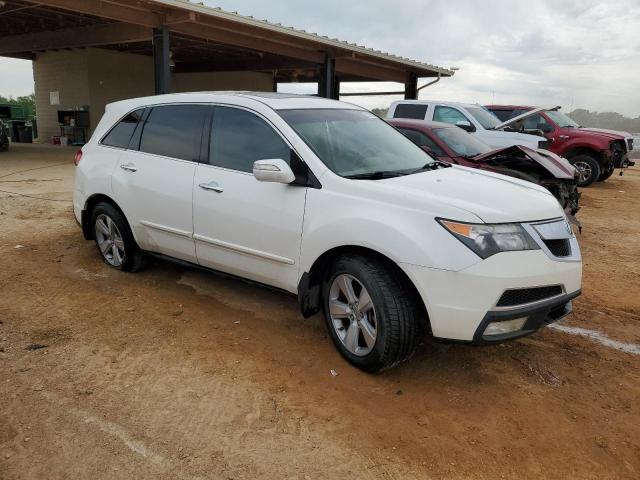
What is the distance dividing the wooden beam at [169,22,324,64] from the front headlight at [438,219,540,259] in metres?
11.3

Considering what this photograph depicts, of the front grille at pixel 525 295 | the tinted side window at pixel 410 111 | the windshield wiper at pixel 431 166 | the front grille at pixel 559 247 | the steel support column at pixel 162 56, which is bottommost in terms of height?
the front grille at pixel 525 295

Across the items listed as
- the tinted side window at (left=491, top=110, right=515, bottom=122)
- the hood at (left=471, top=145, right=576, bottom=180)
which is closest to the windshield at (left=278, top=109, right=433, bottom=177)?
the hood at (left=471, top=145, right=576, bottom=180)

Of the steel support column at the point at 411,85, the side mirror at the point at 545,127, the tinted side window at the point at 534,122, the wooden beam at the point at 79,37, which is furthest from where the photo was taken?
the steel support column at the point at 411,85

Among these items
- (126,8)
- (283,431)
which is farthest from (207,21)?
(283,431)

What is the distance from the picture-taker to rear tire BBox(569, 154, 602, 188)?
12.6m

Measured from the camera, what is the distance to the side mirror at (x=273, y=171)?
351 centimetres

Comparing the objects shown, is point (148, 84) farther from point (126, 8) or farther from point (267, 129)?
point (267, 129)

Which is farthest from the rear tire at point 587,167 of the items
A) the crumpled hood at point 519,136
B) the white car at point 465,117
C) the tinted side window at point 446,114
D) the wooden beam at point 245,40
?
the wooden beam at point 245,40

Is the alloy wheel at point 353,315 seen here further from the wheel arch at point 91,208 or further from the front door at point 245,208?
the wheel arch at point 91,208

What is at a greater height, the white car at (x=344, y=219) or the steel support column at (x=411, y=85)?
the steel support column at (x=411, y=85)

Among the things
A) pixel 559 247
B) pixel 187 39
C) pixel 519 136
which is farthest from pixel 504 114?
pixel 559 247

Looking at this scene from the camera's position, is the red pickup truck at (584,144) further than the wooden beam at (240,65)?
No

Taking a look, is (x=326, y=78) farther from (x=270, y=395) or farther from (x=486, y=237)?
(x=270, y=395)

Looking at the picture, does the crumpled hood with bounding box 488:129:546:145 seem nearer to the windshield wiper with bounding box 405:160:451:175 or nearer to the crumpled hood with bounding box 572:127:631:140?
the crumpled hood with bounding box 572:127:631:140
